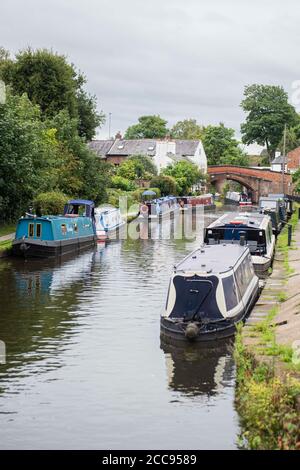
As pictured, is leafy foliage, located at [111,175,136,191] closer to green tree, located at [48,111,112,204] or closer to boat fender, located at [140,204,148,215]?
boat fender, located at [140,204,148,215]

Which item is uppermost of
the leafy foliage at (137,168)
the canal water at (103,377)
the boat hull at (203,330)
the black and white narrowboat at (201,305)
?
the leafy foliage at (137,168)

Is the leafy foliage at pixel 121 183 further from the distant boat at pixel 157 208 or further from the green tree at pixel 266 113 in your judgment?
the green tree at pixel 266 113

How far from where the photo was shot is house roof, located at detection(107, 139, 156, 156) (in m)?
104

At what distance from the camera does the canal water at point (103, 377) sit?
13938mm

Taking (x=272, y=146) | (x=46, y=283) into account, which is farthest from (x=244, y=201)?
(x=46, y=283)

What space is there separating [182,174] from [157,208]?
26425 mm

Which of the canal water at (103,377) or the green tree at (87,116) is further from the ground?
the green tree at (87,116)

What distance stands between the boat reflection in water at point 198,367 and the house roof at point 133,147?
83966mm

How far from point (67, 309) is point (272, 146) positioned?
11120cm

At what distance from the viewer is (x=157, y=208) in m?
68.9

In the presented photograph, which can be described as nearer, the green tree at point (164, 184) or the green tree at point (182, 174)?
the green tree at point (164, 184)

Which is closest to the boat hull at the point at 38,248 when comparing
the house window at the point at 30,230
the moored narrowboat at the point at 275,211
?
the house window at the point at 30,230

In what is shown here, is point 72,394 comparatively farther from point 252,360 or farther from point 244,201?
point 244,201
